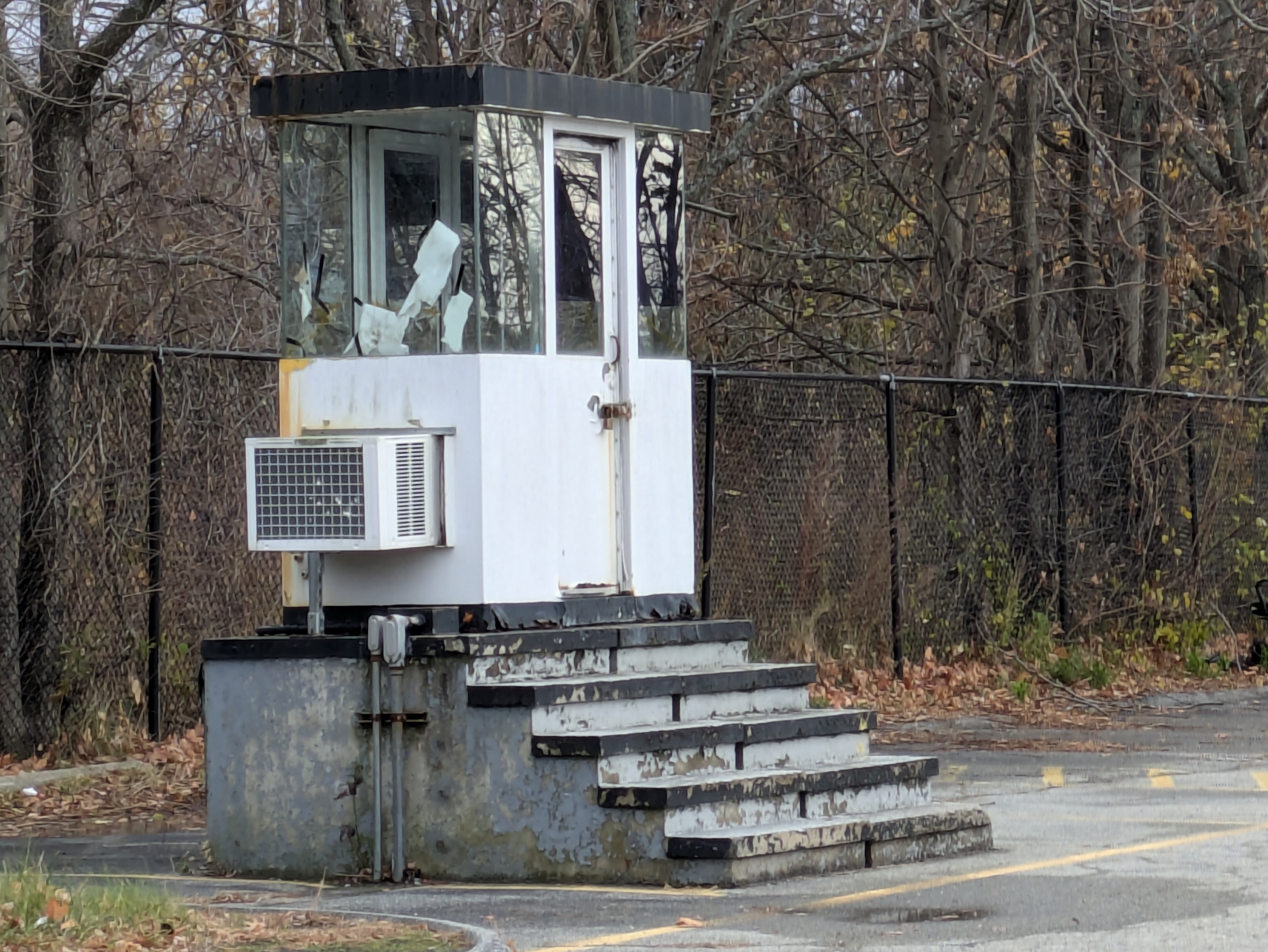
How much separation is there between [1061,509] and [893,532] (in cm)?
222

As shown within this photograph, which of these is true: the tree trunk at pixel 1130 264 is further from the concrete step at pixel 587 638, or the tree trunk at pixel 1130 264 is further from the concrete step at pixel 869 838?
the concrete step at pixel 869 838

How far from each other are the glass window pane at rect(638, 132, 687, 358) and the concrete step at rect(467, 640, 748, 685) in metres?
1.42

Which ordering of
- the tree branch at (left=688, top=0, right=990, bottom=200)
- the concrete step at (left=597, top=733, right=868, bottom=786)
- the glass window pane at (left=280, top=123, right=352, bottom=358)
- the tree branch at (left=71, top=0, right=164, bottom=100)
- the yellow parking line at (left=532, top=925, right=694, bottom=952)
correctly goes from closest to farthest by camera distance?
the yellow parking line at (left=532, top=925, right=694, bottom=952) → the concrete step at (left=597, top=733, right=868, bottom=786) → the glass window pane at (left=280, top=123, right=352, bottom=358) → the tree branch at (left=71, top=0, right=164, bottom=100) → the tree branch at (left=688, top=0, right=990, bottom=200)

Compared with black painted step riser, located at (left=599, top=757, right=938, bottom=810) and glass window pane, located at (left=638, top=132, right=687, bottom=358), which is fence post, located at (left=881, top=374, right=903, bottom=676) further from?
black painted step riser, located at (left=599, top=757, right=938, bottom=810)

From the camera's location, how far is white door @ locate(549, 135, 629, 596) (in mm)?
9922

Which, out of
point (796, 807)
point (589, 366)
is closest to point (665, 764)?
point (796, 807)

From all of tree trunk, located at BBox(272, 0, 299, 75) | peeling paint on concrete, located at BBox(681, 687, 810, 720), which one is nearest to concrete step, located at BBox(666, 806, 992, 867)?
peeling paint on concrete, located at BBox(681, 687, 810, 720)

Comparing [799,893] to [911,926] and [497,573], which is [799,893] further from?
[497,573]

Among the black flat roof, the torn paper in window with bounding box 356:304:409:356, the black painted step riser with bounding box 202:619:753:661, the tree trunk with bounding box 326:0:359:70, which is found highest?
the tree trunk with bounding box 326:0:359:70

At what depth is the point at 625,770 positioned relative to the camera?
8969 millimetres

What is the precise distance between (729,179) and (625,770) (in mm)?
13978

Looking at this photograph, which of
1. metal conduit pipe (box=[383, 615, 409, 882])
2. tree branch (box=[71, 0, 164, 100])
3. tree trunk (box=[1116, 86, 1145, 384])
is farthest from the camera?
tree trunk (box=[1116, 86, 1145, 384])

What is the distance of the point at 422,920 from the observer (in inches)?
300

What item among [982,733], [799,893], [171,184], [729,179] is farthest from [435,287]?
[729,179]
